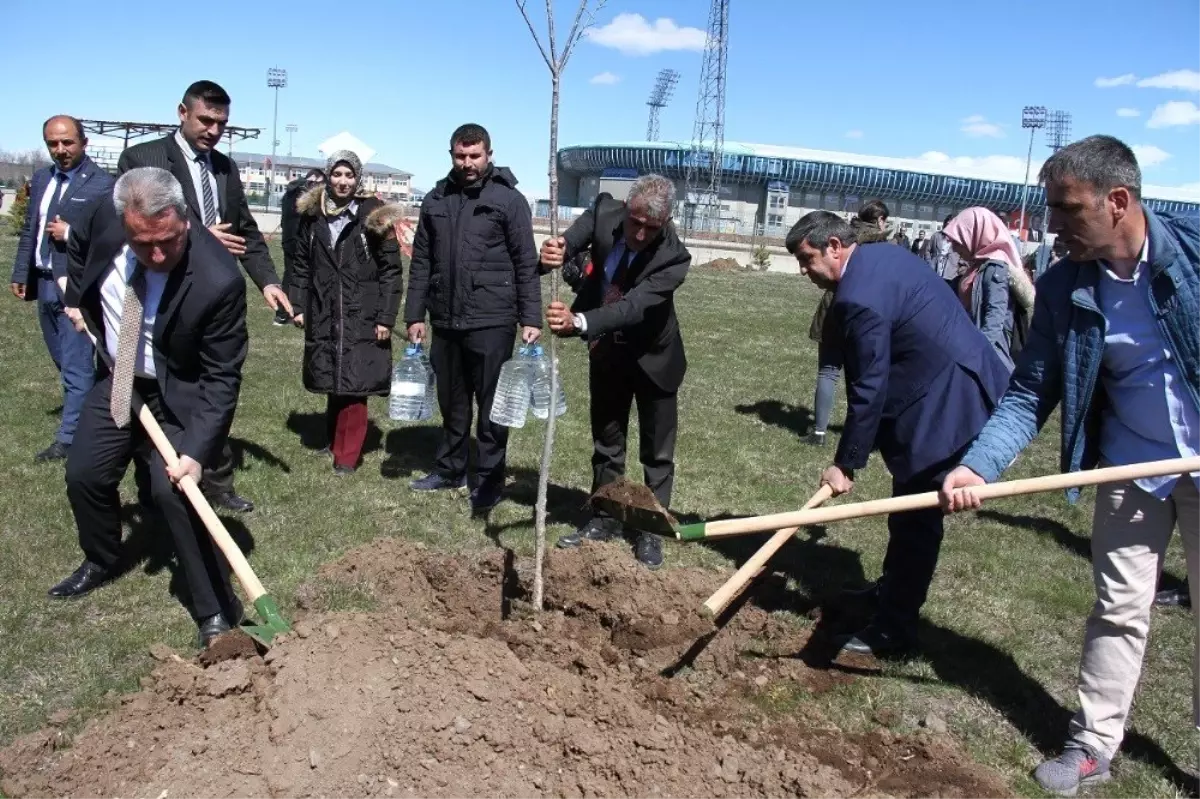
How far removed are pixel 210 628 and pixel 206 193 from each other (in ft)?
9.40

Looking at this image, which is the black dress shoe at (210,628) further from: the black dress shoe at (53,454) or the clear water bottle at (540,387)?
the black dress shoe at (53,454)

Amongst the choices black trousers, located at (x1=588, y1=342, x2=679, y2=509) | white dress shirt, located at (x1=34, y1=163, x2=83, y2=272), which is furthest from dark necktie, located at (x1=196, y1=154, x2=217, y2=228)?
black trousers, located at (x1=588, y1=342, x2=679, y2=509)

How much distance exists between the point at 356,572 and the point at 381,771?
6.18 feet

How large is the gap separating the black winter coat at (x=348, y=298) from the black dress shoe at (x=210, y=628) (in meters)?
2.48

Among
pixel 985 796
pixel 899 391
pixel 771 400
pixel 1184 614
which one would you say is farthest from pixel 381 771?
pixel 771 400

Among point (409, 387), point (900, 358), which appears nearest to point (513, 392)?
point (409, 387)

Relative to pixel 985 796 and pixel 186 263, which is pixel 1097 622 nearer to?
pixel 985 796

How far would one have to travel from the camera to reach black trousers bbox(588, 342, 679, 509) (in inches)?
206

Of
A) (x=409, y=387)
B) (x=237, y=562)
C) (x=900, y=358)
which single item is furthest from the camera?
(x=409, y=387)

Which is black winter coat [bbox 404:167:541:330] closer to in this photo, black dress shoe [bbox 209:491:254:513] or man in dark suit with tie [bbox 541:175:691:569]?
man in dark suit with tie [bbox 541:175:691:569]

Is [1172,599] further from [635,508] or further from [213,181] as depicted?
[213,181]

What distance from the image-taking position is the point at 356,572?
4789mm

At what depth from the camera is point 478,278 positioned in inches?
225

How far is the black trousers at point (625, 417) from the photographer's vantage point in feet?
17.2
